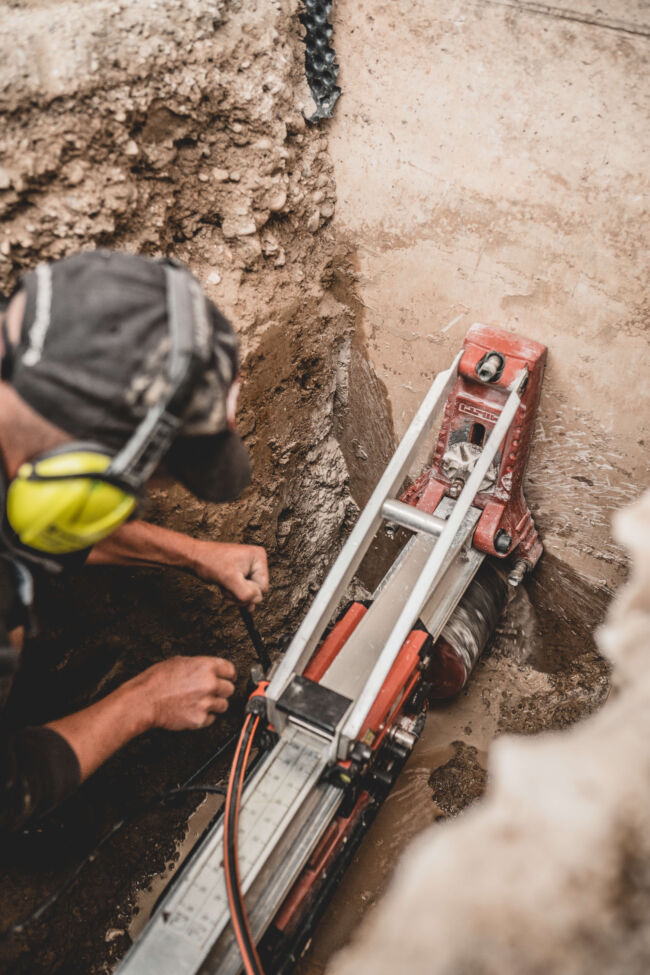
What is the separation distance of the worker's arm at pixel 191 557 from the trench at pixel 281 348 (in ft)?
0.72

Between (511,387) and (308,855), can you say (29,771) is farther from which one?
(511,387)

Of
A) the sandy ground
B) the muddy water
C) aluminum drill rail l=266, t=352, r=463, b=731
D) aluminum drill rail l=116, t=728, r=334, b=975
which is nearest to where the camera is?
aluminum drill rail l=116, t=728, r=334, b=975

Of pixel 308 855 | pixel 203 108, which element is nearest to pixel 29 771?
pixel 308 855

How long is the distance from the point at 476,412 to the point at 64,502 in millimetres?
1518

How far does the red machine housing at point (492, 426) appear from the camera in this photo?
2227mm

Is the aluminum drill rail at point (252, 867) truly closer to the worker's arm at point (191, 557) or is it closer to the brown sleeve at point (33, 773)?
the brown sleeve at point (33, 773)

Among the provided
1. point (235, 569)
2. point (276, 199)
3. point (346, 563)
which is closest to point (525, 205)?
point (276, 199)

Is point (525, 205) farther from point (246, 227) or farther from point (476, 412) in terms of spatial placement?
point (246, 227)

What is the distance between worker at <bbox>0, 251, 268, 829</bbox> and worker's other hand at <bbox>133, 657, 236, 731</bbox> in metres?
0.38

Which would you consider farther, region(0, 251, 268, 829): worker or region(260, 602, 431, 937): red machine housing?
region(260, 602, 431, 937): red machine housing

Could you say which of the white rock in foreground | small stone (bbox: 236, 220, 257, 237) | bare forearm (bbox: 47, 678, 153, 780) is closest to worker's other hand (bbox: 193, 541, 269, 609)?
bare forearm (bbox: 47, 678, 153, 780)

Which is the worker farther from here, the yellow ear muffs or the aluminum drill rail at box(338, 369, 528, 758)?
the aluminum drill rail at box(338, 369, 528, 758)

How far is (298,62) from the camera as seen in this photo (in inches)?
84.9

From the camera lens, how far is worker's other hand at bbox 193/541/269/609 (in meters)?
1.96
